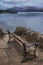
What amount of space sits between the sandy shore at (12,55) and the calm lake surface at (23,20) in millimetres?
1419

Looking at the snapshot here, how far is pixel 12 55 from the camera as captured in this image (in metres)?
4.99

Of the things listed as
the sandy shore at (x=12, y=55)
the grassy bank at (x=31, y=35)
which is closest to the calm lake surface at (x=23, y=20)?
the grassy bank at (x=31, y=35)

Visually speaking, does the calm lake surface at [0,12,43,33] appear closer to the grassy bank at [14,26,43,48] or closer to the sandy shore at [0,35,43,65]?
the grassy bank at [14,26,43,48]

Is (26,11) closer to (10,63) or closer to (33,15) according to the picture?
(33,15)

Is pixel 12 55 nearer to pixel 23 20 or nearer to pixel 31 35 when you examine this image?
pixel 31 35

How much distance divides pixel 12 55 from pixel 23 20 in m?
3.13

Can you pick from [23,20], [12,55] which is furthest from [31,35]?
[23,20]

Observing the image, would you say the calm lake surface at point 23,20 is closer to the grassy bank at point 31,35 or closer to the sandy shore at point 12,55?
the grassy bank at point 31,35

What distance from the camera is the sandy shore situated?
14.9 feet

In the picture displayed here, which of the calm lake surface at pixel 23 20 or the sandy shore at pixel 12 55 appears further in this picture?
the calm lake surface at pixel 23 20

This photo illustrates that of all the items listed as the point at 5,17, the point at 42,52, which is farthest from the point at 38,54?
the point at 5,17

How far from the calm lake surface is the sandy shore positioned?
1.42m

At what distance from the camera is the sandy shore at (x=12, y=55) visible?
179 inches

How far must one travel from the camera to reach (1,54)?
5082mm
